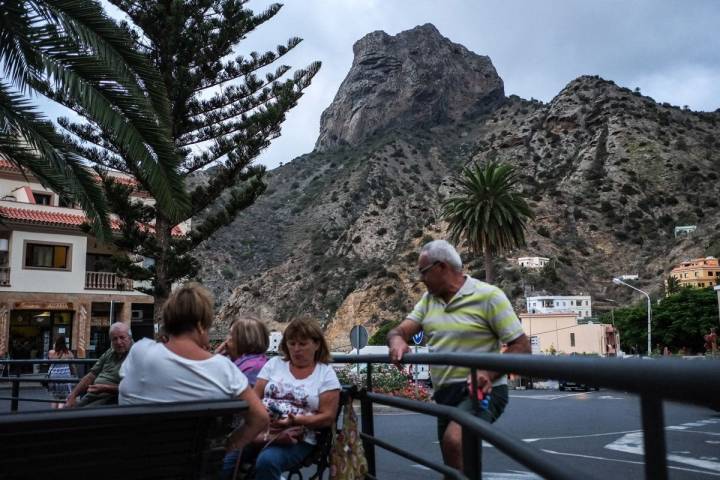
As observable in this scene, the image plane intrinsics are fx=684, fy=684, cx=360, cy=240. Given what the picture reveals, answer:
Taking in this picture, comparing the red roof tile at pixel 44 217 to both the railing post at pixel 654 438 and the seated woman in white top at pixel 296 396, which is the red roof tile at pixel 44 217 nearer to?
the seated woman in white top at pixel 296 396

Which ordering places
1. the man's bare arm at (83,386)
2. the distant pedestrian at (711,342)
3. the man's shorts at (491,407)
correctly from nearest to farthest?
the man's shorts at (491,407) < the man's bare arm at (83,386) < the distant pedestrian at (711,342)

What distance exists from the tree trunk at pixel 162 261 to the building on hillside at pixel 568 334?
4404 cm

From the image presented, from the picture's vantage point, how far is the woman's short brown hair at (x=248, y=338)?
509 centimetres

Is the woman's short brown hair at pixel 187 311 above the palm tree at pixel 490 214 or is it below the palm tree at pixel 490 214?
below

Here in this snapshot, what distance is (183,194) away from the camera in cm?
868

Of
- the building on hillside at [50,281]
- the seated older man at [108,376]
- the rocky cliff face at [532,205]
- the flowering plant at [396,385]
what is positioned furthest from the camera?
the rocky cliff face at [532,205]

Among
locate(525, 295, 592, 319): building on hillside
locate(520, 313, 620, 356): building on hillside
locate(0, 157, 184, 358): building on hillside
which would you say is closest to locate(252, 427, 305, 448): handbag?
locate(0, 157, 184, 358): building on hillside

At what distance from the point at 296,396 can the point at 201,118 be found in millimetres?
18041

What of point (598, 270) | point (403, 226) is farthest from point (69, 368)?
→ point (403, 226)

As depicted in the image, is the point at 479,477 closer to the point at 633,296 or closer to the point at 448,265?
the point at 448,265

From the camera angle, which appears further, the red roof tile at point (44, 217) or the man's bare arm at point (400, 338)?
the red roof tile at point (44, 217)

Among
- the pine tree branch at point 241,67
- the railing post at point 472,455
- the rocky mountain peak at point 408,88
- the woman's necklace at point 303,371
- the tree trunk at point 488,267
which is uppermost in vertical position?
the rocky mountain peak at point 408,88

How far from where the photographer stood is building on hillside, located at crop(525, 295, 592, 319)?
64.7m

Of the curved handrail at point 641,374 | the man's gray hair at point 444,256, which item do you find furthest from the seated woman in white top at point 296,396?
the curved handrail at point 641,374
